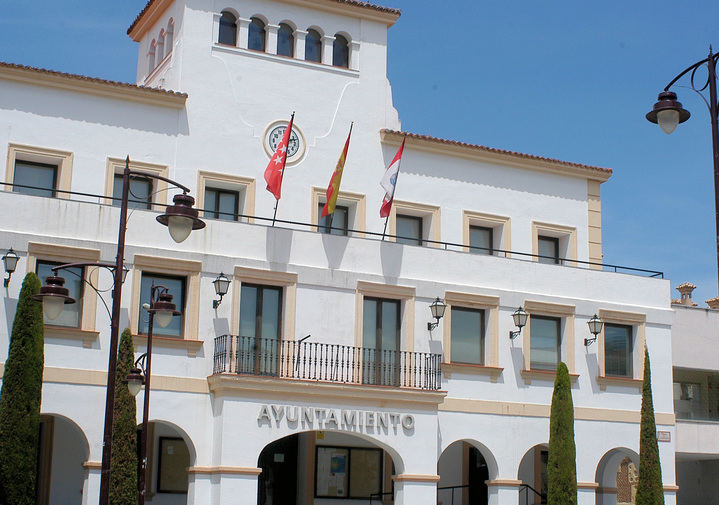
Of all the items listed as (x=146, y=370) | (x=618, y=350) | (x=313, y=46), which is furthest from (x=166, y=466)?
(x=618, y=350)

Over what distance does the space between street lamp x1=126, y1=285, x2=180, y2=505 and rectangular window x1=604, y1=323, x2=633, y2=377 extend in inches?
523

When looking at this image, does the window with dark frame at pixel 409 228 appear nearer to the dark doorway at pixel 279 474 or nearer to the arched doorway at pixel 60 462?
the dark doorway at pixel 279 474

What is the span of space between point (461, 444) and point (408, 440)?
5090 mm

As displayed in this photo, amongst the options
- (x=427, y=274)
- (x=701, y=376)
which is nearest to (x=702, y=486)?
(x=701, y=376)

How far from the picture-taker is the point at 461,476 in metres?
32.5

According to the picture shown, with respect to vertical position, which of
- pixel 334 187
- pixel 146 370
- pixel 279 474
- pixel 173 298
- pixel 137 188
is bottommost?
pixel 279 474

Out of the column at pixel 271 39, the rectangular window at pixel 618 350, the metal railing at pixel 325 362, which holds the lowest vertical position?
the metal railing at pixel 325 362

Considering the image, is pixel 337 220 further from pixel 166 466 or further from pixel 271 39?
pixel 166 466

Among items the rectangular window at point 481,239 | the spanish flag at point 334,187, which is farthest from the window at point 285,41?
the rectangular window at point 481,239

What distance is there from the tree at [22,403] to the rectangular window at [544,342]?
13881mm

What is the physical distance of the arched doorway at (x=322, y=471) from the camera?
30.2 meters

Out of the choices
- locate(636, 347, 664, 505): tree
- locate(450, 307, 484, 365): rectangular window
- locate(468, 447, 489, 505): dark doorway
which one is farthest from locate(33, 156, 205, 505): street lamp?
locate(468, 447, 489, 505): dark doorway

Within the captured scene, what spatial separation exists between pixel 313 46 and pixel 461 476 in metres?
13.3

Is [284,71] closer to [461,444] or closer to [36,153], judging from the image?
[36,153]
